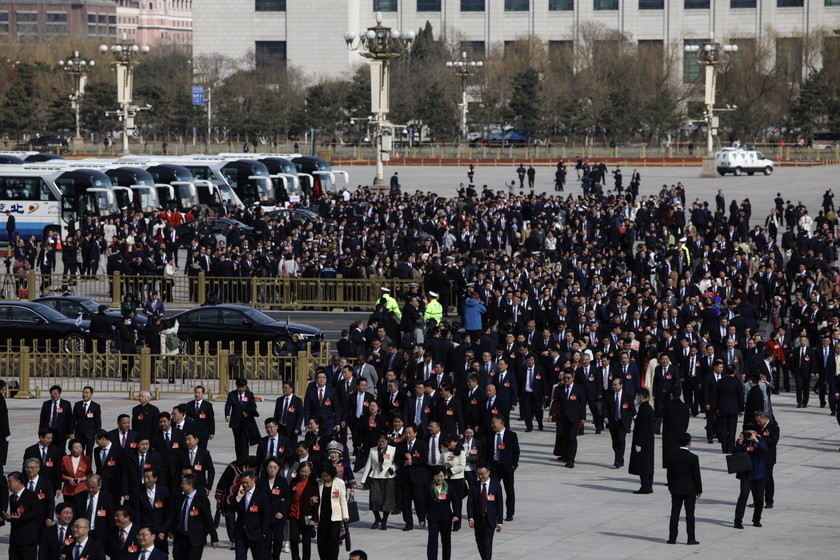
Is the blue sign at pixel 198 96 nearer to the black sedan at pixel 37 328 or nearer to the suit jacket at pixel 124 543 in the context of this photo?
the black sedan at pixel 37 328

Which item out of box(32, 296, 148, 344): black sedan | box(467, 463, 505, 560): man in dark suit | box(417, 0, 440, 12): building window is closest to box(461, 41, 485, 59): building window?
box(417, 0, 440, 12): building window

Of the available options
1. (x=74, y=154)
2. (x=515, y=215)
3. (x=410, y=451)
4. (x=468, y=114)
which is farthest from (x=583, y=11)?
(x=410, y=451)

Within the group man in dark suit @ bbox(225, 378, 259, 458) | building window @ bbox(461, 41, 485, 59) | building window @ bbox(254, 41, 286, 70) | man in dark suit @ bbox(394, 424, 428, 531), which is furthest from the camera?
building window @ bbox(254, 41, 286, 70)

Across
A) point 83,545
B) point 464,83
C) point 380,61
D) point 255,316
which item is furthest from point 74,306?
point 464,83

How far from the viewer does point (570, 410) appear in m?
17.1

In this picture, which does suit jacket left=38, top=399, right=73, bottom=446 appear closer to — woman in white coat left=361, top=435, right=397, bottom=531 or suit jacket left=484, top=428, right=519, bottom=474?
woman in white coat left=361, top=435, right=397, bottom=531

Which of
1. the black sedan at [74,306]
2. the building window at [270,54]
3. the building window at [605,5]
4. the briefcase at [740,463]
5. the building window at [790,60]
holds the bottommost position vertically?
the briefcase at [740,463]

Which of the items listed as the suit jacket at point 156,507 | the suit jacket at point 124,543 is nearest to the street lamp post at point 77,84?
the suit jacket at point 156,507

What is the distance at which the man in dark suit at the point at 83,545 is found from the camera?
10617 mm

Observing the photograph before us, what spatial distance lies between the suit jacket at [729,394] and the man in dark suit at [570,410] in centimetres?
176

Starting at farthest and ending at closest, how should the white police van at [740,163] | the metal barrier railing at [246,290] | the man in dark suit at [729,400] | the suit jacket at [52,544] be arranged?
the white police van at [740,163] → the metal barrier railing at [246,290] → the man in dark suit at [729,400] → the suit jacket at [52,544]

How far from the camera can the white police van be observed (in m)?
66.1

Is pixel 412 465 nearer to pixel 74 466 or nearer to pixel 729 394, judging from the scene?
pixel 74 466

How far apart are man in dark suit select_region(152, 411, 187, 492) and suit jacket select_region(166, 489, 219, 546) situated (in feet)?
3.74
